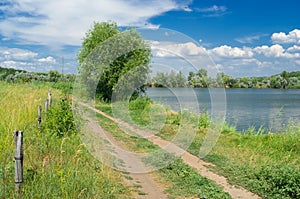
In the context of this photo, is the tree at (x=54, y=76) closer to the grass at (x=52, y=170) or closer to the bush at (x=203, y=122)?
the bush at (x=203, y=122)

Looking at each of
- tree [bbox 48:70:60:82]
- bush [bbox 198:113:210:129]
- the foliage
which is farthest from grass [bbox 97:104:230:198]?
tree [bbox 48:70:60:82]

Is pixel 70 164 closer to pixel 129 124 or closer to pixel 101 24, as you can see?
pixel 129 124

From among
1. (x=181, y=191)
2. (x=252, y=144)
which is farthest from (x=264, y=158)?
(x=181, y=191)

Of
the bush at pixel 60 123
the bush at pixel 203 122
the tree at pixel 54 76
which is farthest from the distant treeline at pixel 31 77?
the bush at pixel 60 123

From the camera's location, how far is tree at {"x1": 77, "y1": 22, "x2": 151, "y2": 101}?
52.3ft

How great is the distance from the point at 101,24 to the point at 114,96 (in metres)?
5.36

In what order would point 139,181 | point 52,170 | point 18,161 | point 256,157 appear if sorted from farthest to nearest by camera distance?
point 256,157 → point 139,181 → point 52,170 → point 18,161

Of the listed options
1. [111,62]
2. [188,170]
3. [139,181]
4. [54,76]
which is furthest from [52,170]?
[54,76]

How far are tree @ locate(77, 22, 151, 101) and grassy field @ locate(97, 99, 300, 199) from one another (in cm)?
446

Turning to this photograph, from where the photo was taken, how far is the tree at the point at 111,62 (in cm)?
1593

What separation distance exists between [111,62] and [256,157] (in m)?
11.7

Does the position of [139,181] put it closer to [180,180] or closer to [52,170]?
[180,180]

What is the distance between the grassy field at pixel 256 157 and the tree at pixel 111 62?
4.46 m

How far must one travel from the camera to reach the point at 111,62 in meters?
17.7
